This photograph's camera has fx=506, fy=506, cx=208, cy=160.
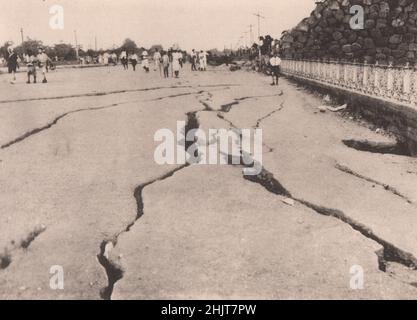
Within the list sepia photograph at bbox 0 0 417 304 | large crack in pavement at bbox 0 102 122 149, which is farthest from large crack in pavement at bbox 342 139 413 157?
large crack in pavement at bbox 0 102 122 149

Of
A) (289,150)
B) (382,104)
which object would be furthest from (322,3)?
(289,150)

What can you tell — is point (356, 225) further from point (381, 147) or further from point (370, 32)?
point (370, 32)

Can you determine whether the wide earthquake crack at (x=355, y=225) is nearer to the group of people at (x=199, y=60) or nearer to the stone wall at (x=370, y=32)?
the stone wall at (x=370, y=32)

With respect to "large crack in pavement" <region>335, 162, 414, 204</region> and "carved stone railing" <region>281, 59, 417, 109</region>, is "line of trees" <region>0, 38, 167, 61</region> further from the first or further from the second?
"large crack in pavement" <region>335, 162, 414, 204</region>

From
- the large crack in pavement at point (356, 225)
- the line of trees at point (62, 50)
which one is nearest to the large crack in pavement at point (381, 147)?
the large crack in pavement at point (356, 225)

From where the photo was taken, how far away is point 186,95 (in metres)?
13.2

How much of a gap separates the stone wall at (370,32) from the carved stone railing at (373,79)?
10.2ft

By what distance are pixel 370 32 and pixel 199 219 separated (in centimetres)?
1502

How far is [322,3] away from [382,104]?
11.8m

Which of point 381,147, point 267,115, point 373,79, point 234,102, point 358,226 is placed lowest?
point 358,226

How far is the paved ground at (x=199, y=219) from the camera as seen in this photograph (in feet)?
11.4

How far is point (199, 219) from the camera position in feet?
15.1

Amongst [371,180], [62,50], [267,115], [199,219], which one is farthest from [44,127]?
[62,50]
